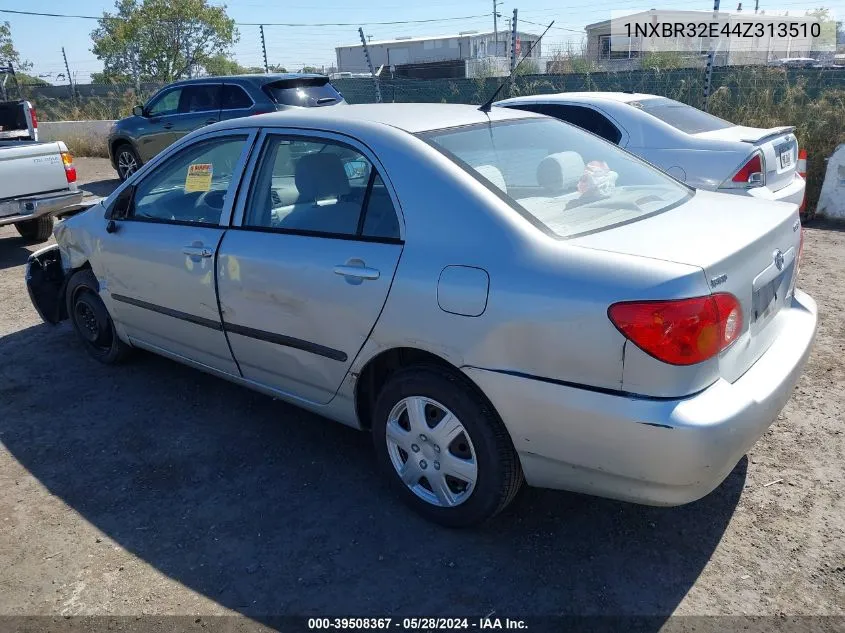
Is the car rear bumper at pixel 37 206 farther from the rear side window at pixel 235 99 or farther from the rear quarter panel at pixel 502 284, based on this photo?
the rear quarter panel at pixel 502 284

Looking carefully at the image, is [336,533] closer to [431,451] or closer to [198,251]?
[431,451]

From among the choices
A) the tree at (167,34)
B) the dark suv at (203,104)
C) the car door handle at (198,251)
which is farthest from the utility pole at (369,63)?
the tree at (167,34)

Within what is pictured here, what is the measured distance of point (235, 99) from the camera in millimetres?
10430

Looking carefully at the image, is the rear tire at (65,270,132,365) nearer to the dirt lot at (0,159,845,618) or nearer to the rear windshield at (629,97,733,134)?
the dirt lot at (0,159,845,618)

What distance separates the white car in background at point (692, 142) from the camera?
5.96 metres

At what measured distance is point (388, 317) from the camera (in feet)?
9.10

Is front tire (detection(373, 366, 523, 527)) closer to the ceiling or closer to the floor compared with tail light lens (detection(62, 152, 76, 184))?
closer to the floor

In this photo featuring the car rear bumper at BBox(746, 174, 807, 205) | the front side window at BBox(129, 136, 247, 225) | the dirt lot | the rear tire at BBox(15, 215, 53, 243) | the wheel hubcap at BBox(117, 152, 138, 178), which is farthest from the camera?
the wheel hubcap at BBox(117, 152, 138, 178)

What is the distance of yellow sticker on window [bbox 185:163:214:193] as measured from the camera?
379cm

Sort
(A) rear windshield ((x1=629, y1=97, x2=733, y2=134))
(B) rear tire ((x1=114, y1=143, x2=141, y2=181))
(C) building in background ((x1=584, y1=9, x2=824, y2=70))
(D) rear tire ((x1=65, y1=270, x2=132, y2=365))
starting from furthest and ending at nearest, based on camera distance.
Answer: (C) building in background ((x1=584, y1=9, x2=824, y2=70)), (B) rear tire ((x1=114, y1=143, x2=141, y2=181)), (A) rear windshield ((x1=629, y1=97, x2=733, y2=134)), (D) rear tire ((x1=65, y1=270, x2=132, y2=365))

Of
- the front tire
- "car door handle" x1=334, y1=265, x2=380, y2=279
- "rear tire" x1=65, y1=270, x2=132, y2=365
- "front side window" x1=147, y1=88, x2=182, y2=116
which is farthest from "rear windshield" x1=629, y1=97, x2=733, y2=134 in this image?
"front side window" x1=147, y1=88, x2=182, y2=116

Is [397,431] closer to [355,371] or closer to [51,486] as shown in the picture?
[355,371]

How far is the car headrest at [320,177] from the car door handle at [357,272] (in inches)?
16.4

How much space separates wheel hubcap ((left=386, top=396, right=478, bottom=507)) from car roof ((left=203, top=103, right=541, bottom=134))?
1184 millimetres
